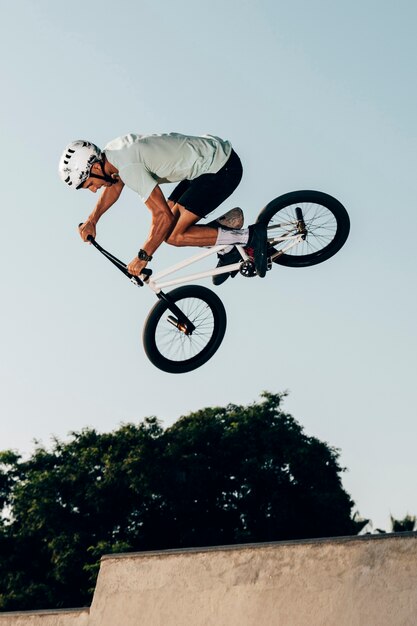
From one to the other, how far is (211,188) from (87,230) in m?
1.31

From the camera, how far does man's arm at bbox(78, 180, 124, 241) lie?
23.8 ft

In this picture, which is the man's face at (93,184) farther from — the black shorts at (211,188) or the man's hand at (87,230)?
the black shorts at (211,188)

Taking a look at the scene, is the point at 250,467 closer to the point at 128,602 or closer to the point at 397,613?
the point at 128,602

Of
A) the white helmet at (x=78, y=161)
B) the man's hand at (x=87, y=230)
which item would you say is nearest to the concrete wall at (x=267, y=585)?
the man's hand at (x=87, y=230)

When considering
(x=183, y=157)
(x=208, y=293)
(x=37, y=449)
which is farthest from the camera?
(x=37, y=449)

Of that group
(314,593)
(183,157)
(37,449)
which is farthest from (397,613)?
(37,449)

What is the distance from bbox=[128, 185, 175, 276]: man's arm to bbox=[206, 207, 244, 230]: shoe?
85 centimetres

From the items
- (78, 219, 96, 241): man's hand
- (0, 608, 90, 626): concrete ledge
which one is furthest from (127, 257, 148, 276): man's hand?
(0, 608, 90, 626): concrete ledge

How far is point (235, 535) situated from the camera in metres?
34.1

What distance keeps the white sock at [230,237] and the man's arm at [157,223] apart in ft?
2.49

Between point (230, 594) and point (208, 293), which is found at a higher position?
point (208, 293)

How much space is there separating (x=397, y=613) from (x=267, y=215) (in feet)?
14.7

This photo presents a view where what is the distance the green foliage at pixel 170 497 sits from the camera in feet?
113

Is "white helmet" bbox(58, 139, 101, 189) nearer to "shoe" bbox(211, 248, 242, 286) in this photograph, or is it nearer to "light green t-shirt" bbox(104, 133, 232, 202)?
"light green t-shirt" bbox(104, 133, 232, 202)
